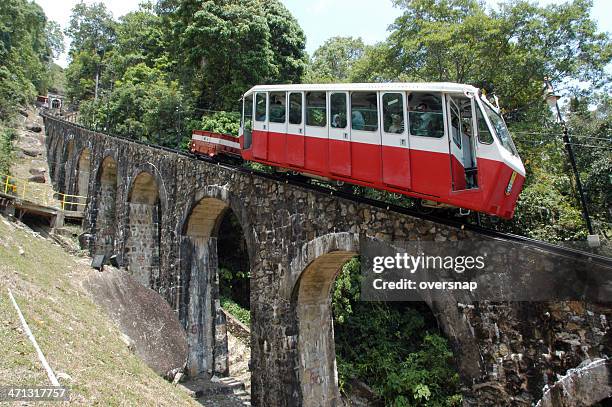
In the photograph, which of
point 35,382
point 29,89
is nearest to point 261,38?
point 35,382

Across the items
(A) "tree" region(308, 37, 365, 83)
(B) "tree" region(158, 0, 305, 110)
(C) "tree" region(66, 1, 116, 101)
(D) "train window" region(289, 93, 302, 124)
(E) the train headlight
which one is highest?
(C) "tree" region(66, 1, 116, 101)

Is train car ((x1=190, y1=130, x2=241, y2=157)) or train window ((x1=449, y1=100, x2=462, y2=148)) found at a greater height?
train car ((x1=190, y1=130, x2=241, y2=157))

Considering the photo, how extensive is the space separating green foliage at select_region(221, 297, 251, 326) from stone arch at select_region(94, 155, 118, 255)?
20.8 feet

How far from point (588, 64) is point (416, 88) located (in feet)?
34.6

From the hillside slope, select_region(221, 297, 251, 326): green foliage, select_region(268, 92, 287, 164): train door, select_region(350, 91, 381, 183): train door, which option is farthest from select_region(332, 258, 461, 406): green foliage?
the hillside slope

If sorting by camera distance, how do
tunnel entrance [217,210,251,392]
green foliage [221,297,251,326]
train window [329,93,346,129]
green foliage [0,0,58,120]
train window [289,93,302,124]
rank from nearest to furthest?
train window [329,93,346,129] < train window [289,93,302,124] < tunnel entrance [217,210,251,392] < green foliage [221,297,251,326] < green foliage [0,0,58,120]

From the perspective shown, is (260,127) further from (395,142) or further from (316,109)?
(395,142)

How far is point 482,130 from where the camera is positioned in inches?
248

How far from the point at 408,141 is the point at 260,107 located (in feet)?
13.9

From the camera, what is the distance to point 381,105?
24.1 ft

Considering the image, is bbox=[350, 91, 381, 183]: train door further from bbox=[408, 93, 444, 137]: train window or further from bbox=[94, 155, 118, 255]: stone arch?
bbox=[94, 155, 118, 255]: stone arch

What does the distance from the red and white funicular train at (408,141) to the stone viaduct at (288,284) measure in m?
0.68

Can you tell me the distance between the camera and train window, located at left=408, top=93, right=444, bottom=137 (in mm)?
6602

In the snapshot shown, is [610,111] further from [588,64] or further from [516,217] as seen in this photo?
[516,217]
